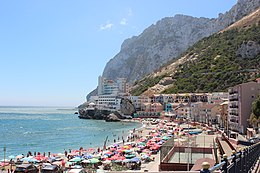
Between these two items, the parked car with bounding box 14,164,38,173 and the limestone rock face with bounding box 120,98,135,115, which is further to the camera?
the limestone rock face with bounding box 120,98,135,115

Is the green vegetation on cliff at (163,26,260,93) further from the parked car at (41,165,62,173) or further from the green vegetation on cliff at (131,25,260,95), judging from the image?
the parked car at (41,165,62,173)

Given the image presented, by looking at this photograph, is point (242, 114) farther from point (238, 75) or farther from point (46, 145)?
point (238, 75)

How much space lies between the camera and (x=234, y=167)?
5.36m

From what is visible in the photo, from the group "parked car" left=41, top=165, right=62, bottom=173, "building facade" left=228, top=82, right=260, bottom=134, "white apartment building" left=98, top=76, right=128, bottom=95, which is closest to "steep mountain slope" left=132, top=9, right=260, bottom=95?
"white apartment building" left=98, top=76, right=128, bottom=95

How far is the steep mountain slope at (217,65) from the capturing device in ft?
319

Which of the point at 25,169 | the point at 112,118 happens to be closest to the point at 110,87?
the point at 112,118

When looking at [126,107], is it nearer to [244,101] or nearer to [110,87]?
[110,87]

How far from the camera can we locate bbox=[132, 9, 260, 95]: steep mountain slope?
9712 centimetres

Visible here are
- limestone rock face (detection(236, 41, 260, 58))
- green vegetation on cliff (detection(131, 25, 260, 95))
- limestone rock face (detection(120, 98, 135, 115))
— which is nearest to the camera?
green vegetation on cliff (detection(131, 25, 260, 95))

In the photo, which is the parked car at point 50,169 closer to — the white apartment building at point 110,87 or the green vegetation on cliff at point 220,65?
the green vegetation on cliff at point 220,65

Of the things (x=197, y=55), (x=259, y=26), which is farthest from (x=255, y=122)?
(x=197, y=55)

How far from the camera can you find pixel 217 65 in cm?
10888

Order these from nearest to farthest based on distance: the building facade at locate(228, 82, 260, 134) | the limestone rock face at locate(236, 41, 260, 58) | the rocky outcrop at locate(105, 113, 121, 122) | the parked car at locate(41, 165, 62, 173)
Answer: the parked car at locate(41, 165, 62, 173) → the building facade at locate(228, 82, 260, 134) → the limestone rock face at locate(236, 41, 260, 58) → the rocky outcrop at locate(105, 113, 121, 122)

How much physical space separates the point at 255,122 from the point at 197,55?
324 feet
